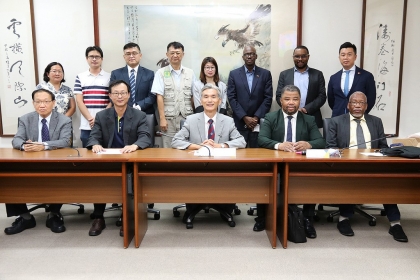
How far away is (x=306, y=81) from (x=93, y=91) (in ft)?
7.42

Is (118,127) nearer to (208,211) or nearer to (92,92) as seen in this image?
(92,92)

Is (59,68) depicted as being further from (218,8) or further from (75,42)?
(218,8)

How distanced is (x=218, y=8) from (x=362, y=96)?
1951 millimetres

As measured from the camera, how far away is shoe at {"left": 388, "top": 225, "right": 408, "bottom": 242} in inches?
106

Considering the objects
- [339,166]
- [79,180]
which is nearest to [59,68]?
[79,180]

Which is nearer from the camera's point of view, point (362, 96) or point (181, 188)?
point (181, 188)

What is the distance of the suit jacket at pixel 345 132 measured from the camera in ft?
10.0

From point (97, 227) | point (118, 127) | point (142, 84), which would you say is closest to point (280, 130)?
point (118, 127)

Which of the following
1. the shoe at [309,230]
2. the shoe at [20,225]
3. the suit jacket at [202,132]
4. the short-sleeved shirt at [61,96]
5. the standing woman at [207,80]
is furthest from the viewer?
the short-sleeved shirt at [61,96]

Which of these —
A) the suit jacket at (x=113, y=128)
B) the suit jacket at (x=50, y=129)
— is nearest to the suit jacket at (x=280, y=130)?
the suit jacket at (x=113, y=128)

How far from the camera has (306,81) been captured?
378 centimetres

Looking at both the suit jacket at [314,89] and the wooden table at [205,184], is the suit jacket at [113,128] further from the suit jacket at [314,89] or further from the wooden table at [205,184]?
the suit jacket at [314,89]

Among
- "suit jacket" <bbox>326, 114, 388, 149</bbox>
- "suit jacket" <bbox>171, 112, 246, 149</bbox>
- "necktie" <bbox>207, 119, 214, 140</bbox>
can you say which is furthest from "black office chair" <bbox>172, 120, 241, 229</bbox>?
"suit jacket" <bbox>326, 114, 388, 149</bbox>

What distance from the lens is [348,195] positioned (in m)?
2.63
